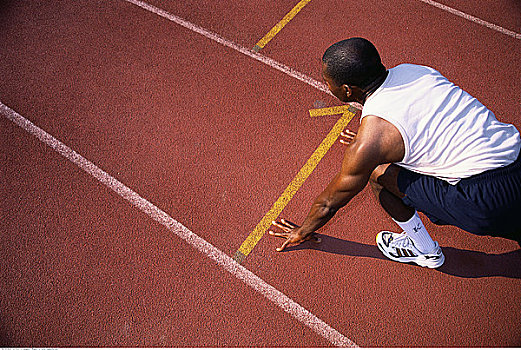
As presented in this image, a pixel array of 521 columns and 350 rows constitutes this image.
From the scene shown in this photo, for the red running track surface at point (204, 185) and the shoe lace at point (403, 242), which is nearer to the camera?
the red running track surface at point (204, 185)

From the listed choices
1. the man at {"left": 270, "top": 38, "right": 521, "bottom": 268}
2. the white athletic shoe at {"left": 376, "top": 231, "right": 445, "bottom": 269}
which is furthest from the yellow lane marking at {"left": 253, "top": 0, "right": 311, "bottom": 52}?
the white athletic shoe at {"left": 376, "top": 231, "right": 445, "bottom": 269}

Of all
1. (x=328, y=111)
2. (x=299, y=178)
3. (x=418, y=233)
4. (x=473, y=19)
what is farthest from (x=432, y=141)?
(x=473, y=19)

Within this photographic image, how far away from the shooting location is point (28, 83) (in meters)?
4.96

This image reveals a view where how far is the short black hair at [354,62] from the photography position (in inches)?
102

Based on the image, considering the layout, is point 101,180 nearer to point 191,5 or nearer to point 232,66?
point 232,66

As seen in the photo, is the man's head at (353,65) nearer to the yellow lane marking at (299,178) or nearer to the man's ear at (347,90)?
the man's ear at (347,90)

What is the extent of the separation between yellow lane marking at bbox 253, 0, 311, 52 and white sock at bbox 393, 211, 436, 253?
3.39 m

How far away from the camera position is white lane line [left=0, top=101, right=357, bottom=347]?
130 inches

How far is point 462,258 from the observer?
3.66 metres

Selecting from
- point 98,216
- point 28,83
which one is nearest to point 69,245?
point 98,216

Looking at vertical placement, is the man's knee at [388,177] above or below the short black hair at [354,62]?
below

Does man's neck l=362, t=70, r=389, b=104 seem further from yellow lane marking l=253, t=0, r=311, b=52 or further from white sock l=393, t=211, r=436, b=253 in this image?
yellow lane marking l=253, t=0, r=311, b=52

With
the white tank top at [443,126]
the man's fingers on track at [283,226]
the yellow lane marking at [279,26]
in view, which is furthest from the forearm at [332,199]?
the yellow lane marking at [279,26]

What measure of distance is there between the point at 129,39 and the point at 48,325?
4.04 metres
